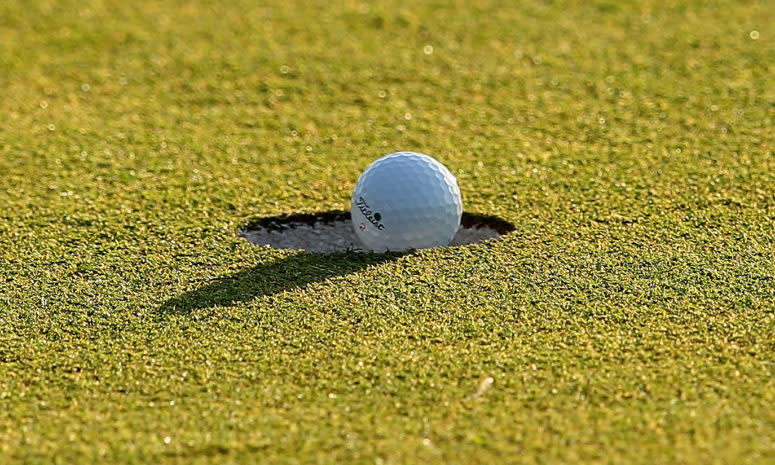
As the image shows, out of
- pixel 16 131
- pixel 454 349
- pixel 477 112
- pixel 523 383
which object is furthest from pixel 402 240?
pixel 16 131

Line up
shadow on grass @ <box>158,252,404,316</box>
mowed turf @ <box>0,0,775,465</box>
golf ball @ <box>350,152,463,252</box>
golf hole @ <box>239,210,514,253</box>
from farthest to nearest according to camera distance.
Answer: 1. golf hole @ <box>239,210,514,253</box>
2. golf ball @ <box>350,152,463,252</box>
3. shadow on grass @ <box>158,252,404,316</box>
4. mowed turf @ <box>0,0,775,465</box>

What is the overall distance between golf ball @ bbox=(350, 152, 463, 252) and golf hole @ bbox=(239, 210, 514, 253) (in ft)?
0.54

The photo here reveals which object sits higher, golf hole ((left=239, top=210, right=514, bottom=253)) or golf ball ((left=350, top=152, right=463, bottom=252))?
golf ball ((left=350, top=152, right=463, bottom=252))

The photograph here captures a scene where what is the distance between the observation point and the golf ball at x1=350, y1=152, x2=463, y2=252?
4.80 metres

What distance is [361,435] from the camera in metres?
3.41

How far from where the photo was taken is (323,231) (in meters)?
5.25

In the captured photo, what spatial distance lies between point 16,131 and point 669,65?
14.2ft

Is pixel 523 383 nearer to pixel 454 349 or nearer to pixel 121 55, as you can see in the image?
pixel 454 349

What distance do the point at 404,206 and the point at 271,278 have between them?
0.69 metres

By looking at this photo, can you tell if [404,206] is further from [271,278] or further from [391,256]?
[271,278]

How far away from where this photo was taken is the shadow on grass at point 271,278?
439 centimetres

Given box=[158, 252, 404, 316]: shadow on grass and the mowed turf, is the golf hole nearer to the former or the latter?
the mowed turf

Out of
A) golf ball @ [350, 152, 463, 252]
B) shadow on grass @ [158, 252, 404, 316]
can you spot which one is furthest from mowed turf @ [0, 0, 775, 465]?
golf ball @ [350, 152, 463, 252]

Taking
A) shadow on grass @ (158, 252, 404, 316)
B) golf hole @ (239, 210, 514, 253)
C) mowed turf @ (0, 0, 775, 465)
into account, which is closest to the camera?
mowed turf @ (0, 0, 775, 465)
